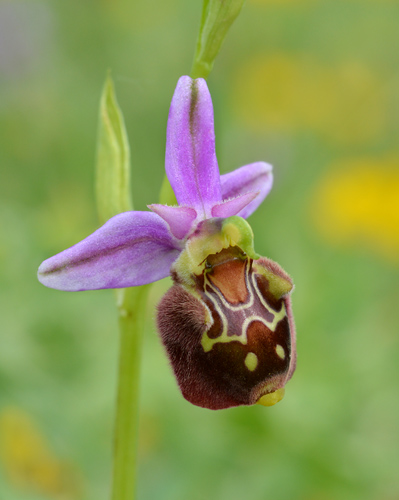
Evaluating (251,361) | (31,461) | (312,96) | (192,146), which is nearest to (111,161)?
(192,146)

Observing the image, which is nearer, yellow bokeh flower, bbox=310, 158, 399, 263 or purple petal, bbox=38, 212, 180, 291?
purple petal, bbox=38, 212, 180, 291

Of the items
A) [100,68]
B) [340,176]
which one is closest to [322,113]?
[340,176]

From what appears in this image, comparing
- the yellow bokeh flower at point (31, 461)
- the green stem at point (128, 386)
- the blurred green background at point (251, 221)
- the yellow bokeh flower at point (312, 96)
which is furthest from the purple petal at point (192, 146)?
the yellow bokeh flower at point (312, 96)

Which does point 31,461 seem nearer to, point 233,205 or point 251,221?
point 233,205

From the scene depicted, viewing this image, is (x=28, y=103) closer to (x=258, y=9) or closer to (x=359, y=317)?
(x=258, y=9)

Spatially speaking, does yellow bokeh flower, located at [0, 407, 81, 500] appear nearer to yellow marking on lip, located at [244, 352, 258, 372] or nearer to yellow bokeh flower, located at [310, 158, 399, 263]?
yellow marking on lip, located at [244, 352, 258, 372]

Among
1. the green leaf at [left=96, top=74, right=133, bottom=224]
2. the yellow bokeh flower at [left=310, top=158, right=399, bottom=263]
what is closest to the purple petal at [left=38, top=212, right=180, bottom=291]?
the green leaf at [left=96, top=74, right=133, bottom=224]
